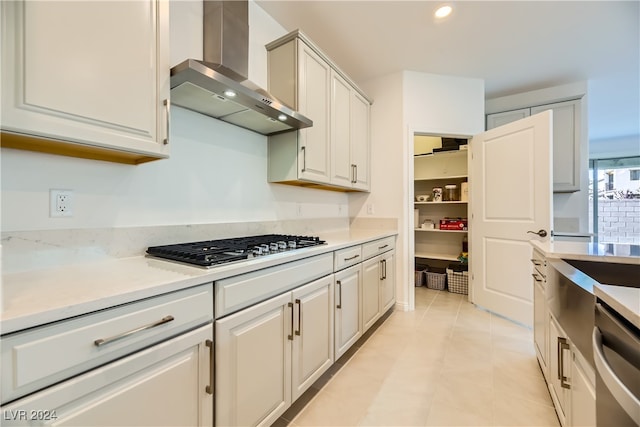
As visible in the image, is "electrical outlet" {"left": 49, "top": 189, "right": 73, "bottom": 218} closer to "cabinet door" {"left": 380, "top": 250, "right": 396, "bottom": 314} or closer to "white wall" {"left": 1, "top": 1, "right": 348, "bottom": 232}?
"white wall" {"left": 1, "top": 1, "right": 348, "bottom": 232}

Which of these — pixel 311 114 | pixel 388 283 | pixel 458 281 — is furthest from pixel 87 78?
pixel 458 281

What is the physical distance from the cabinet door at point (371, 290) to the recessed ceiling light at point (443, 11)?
2043 mm

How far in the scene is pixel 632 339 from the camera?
66cm

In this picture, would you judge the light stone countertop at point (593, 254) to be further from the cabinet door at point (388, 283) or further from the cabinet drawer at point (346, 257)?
the cabinet door at point (388, 283)

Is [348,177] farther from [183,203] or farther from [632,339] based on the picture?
[632,339]

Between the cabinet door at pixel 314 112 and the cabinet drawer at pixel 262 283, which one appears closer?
the cabinet drawer at pixel 262 283

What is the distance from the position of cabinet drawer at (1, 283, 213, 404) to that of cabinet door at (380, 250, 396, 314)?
77.8 inches

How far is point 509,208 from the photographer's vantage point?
9.16 ft

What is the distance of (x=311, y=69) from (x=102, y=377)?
85.3 inches

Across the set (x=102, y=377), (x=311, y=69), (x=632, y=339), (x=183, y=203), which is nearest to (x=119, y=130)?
(x=183, y=203)

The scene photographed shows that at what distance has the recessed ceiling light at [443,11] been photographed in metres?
2.09

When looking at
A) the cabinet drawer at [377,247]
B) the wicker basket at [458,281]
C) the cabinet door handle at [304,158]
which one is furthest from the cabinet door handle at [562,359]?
the wicker basket at [458,281]

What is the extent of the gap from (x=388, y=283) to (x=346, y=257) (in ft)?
3.43

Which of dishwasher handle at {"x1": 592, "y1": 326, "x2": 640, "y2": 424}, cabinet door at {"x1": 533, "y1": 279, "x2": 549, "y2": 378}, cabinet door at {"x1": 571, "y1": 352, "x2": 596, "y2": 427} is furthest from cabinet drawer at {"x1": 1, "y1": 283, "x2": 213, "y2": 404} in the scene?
cabinet door at {"x1": 533, "y1": 279, "x2": 549, "y2": 378}
